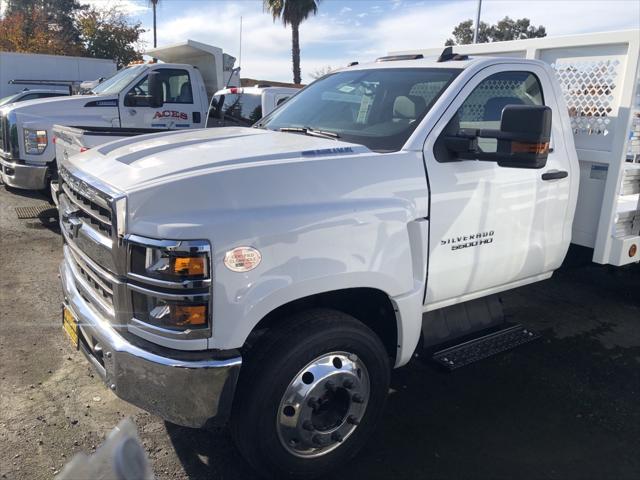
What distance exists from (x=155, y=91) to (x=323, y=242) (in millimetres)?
7261

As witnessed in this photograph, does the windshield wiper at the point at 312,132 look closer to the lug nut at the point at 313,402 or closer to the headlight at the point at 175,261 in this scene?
the headlight at the point at 175,261

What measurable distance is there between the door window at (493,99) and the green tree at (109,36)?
113 ft

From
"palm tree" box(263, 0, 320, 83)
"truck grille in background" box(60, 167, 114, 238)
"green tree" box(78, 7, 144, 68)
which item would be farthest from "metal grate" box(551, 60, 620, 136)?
"green tree" box(78, 7, 144, 68)

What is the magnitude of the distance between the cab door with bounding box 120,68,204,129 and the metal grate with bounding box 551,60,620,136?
6.60 metres

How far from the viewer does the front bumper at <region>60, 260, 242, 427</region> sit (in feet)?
7.76

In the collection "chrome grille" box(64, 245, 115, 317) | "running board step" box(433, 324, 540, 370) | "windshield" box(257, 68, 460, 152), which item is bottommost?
→ "running board step" box(433, 324, 540, 370)

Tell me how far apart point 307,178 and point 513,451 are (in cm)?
205

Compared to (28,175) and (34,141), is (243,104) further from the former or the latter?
(28,175)

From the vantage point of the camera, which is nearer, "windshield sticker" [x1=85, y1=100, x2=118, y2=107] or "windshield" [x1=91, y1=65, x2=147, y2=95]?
"windshield sticker" [x1=85, y1=100, x2=118, y2=107]

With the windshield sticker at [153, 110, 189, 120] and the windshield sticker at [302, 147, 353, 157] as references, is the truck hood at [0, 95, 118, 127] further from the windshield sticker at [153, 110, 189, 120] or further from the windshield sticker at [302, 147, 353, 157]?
the windshield sticker at [302, 147, 353, 157]

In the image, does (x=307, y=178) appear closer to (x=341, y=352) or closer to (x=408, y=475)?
(x=341, y=352)

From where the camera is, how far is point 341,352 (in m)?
2.78

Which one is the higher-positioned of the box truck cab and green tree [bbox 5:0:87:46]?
green tree [bbox 5:0:87:46]

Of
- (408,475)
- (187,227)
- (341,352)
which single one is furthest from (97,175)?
(408,475)
